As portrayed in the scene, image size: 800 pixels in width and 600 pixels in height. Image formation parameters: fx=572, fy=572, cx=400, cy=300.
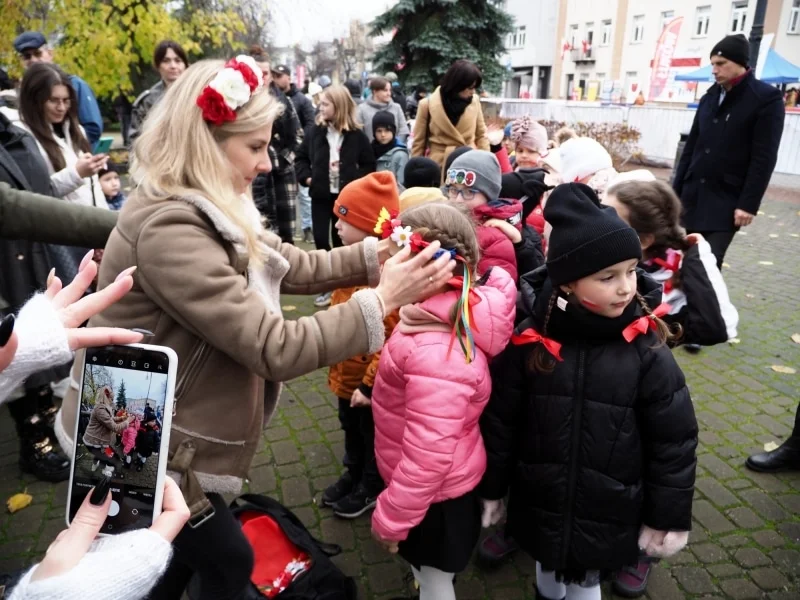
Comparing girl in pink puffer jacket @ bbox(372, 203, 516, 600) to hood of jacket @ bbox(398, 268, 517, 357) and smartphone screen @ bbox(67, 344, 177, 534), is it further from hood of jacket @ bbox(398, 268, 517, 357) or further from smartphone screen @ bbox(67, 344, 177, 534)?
smartphone screen @ bbox(67, 344, 177, 534)

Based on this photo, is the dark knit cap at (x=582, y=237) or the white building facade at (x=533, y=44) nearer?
the dark knit cap at (x=582, y=237)

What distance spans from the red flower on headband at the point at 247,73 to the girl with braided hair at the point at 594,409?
3.45 feet

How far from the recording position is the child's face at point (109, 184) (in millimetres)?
4652

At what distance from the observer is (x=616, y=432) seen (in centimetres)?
192

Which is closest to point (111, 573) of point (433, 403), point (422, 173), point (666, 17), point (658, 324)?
point (433, 403)

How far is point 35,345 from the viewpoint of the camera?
1090 millimetres

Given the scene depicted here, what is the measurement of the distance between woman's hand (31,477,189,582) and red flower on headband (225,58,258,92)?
1.19m

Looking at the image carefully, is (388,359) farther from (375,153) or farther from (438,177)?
(375,153)

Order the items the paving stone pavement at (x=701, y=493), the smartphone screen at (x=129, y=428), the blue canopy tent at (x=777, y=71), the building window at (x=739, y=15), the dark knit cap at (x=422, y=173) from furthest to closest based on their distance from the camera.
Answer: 1. the building window at (x=739, y=15)
2. the blue canopy tent at (x=777, y=71)
3. the dark knit cap at (x=422, y=173)
4. the paving stone pavement at (x=701, y=493)
5. the smartphone screen at (x=129, y=428)

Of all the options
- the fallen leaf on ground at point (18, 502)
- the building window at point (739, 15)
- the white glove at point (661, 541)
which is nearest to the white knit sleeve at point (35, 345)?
the white glove at point (661, 541)

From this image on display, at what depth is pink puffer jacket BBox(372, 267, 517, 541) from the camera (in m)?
1.89

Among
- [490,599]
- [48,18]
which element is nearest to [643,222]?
[490,599]

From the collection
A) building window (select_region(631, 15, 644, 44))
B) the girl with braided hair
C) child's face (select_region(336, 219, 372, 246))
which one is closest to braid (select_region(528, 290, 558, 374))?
the girl with braided hair

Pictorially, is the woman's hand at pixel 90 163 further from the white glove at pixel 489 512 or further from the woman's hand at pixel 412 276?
the white glove at pixel 489 512
